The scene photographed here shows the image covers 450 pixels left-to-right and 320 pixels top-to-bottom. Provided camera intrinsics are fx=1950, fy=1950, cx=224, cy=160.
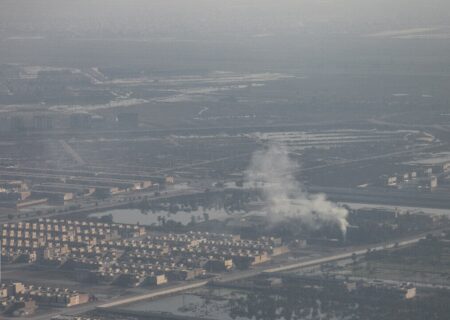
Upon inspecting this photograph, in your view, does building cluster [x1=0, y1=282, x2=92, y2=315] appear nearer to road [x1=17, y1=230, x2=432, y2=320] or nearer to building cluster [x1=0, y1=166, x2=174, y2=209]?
road [x1=17, y1=230, x2=432, y2=320]

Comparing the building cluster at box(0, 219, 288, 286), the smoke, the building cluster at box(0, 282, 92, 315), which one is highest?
the smoke

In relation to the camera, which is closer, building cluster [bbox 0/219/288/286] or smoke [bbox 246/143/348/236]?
building cluster [bbox 0/219/288/286]

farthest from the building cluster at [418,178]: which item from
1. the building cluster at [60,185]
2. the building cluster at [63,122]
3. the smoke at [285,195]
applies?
the building cluster at [63,122]

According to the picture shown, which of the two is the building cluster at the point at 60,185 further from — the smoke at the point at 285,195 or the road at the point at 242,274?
the road at the point at 242,274

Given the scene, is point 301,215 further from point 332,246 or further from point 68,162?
point 68,162

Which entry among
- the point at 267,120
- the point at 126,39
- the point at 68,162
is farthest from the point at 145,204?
the point at 126,39

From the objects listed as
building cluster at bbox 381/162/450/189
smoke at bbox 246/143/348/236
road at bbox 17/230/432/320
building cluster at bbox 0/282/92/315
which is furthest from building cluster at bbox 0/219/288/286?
building cluster at bbox 381/162/450/189
